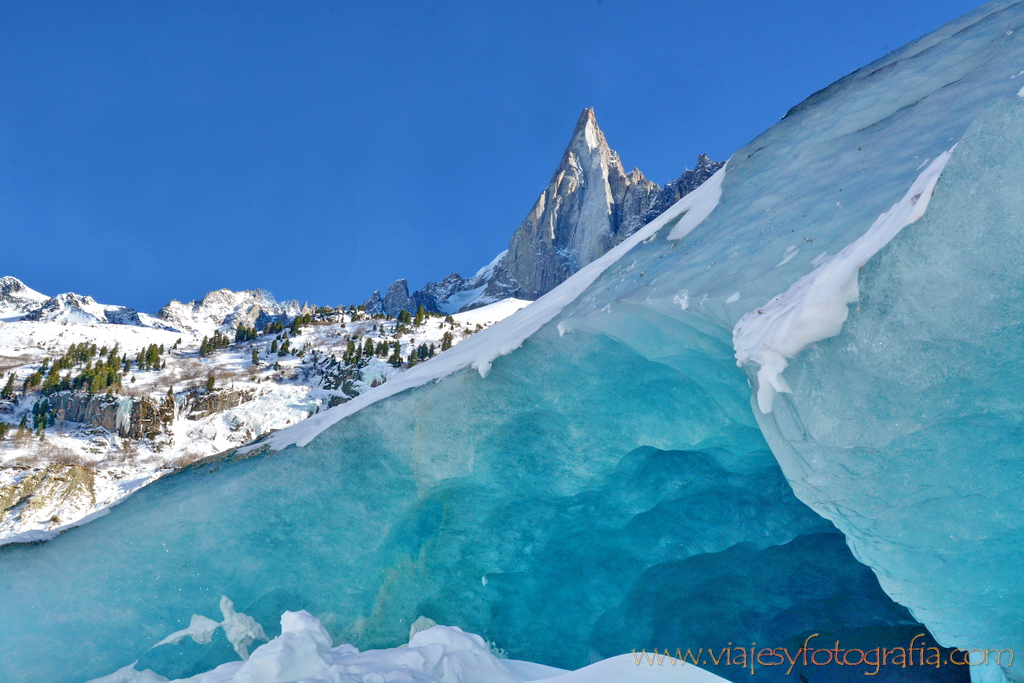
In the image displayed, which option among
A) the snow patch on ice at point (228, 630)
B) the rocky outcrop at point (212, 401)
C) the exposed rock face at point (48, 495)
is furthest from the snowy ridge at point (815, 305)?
the rocky outcrop at point (212, 401)

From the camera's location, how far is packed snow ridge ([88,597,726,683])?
4.63 meters

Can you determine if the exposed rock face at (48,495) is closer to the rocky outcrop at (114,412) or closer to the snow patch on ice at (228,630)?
the rocky outcrop at (114,412)

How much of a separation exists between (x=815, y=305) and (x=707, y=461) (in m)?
3.09

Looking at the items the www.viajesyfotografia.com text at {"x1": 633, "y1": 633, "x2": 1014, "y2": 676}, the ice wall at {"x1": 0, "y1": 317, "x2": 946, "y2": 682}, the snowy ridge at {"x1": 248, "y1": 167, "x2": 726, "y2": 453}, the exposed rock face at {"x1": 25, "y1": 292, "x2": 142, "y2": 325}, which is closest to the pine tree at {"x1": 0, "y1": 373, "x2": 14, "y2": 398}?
the ice wall at {"x1": 0, "y1": 317, "x2": 946, "y2": 682}

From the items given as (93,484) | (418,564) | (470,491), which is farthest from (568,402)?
(93,484)

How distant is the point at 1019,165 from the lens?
4363 mm

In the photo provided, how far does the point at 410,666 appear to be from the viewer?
504cm

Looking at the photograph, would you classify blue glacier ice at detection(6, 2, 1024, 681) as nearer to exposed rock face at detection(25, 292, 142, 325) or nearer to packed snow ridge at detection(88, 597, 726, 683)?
packed snow ridge at detection(88, 597, 726, 683)

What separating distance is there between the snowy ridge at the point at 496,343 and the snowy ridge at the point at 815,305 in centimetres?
263

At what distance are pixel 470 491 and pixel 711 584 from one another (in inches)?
143

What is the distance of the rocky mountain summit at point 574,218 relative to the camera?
165 meters

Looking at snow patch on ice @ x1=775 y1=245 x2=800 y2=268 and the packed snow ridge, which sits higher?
snow patch on ice @ x1=775 y1=245 x2=800 y2=268

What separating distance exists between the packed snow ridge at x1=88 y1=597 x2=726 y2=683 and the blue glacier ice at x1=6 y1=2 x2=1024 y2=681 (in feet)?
3.76

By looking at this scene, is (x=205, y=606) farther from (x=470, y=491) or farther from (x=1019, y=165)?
(x=1019, y=165)
